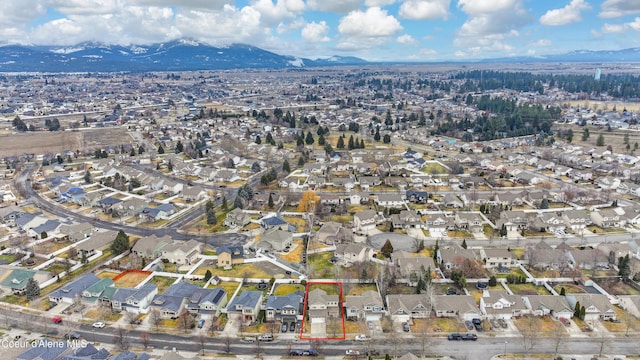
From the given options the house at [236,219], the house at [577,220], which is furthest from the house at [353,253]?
the house at [577,220]

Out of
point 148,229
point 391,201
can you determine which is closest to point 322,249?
point 391,201

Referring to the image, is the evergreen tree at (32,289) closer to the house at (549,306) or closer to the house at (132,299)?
the house at (132,299)

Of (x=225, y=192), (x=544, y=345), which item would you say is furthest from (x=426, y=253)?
(x=225, y=192)

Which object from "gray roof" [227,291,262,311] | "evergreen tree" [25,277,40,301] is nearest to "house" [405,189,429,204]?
"gray roof" [227,291,262,311]

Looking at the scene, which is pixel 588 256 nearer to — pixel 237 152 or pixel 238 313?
pixel 238 313

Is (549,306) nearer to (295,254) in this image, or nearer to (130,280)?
(295,254)
